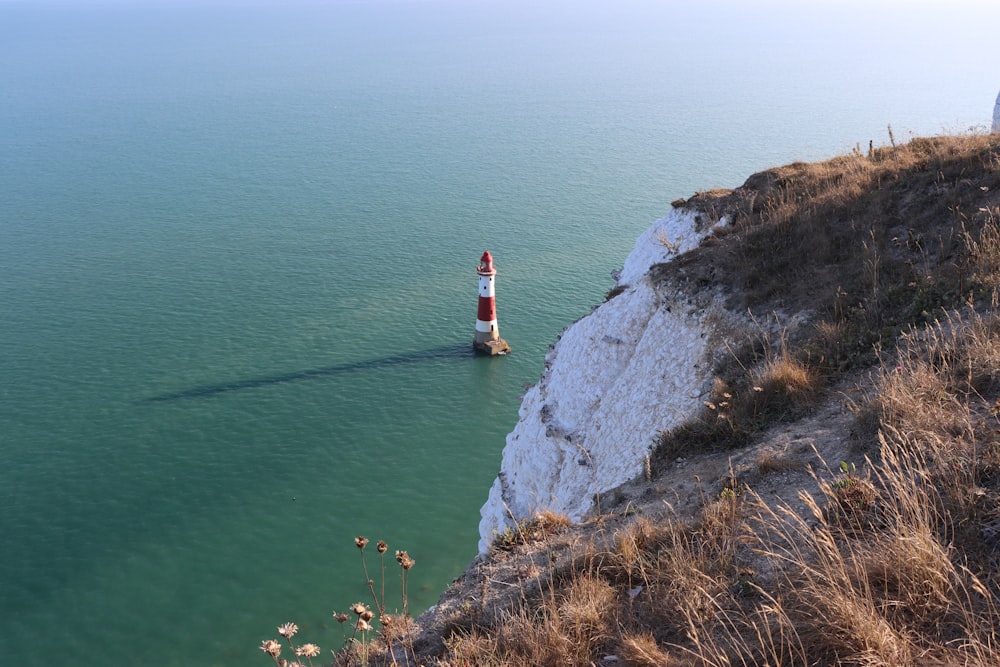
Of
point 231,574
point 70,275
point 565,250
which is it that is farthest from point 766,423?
point 70,275

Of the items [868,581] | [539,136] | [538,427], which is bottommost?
[538,427]

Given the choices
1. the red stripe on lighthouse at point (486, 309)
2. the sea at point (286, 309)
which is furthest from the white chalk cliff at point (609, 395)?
the red stripe on lighthouse at point (486, 309)

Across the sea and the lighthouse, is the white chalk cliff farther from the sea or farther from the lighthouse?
the lighthouse

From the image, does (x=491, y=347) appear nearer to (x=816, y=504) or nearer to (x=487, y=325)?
(x=487, y=325)

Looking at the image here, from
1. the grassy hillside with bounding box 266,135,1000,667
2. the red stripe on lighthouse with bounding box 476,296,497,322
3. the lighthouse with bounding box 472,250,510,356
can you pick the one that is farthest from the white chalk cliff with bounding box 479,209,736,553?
the red stripe on lighthouse with bounding box 476,296,497,322

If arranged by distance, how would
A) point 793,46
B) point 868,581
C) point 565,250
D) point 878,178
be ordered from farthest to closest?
point 793,46 < point 565,250 < point 878,178 < point 868,581

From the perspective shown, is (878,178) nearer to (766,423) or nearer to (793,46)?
(766,423)

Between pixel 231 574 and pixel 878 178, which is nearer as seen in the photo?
pixel 878 178
